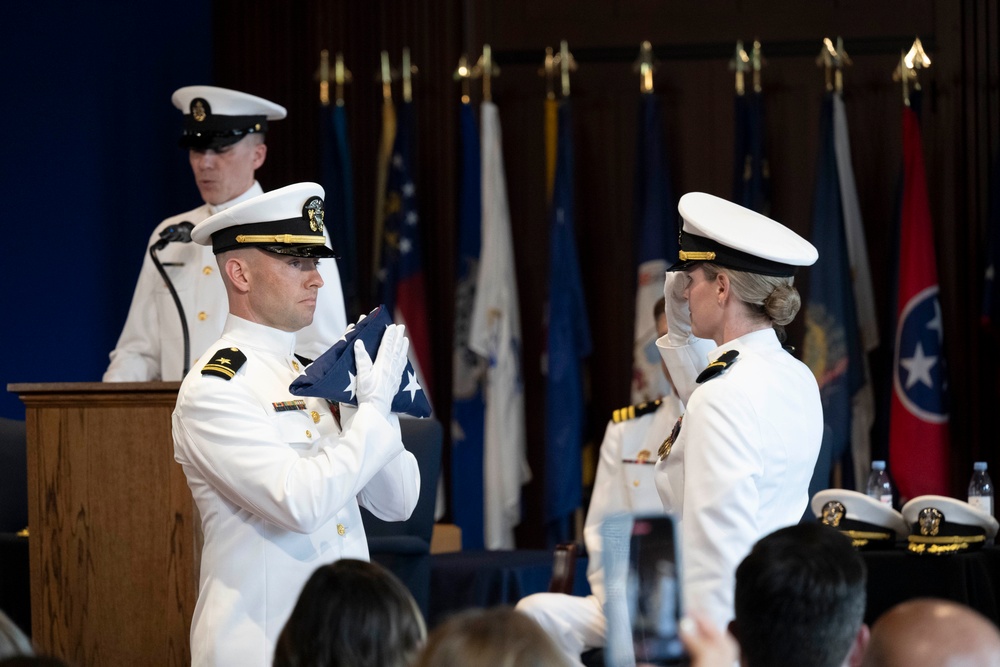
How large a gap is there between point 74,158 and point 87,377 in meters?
0.89

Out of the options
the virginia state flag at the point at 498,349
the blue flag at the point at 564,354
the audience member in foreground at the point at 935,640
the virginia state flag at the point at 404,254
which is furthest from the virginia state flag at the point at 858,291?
the audience member in foreground at the point at 935,640

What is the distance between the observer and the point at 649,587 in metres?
2.32

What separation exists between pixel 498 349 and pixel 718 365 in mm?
3503

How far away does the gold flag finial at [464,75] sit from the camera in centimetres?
624

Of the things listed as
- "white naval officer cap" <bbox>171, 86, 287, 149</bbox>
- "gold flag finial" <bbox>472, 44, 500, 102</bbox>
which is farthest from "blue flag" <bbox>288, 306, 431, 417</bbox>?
"gold flag finial" <bbox>472, 44, 500, 102</bbox>

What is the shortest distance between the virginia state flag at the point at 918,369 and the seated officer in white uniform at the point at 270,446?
11.7 feet

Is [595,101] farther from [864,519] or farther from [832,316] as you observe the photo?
[864,519]

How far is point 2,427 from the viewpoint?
14.9 feet

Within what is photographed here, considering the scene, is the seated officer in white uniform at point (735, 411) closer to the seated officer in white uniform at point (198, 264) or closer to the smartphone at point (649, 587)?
the smartphone at point (649, 587)

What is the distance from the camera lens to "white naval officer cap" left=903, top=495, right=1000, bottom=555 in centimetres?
420

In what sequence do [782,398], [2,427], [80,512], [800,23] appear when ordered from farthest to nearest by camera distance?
[800,23], [2,427], [80,512], [782,398]

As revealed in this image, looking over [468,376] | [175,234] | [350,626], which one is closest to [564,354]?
[468,376]

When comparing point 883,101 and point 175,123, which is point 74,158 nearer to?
point 175,123

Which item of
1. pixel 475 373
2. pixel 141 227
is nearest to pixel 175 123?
pixel 141 227
